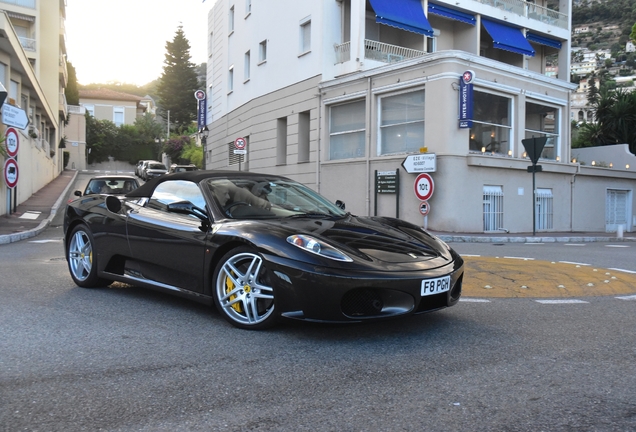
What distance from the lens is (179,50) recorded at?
3182 inches

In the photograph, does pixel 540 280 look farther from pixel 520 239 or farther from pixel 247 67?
pixel 247 67

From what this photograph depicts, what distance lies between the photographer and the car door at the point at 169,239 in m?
4.77

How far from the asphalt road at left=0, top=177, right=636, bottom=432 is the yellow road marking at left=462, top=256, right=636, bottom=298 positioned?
37.7 inches

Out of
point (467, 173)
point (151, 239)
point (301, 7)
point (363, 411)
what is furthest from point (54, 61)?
point (363, 411)

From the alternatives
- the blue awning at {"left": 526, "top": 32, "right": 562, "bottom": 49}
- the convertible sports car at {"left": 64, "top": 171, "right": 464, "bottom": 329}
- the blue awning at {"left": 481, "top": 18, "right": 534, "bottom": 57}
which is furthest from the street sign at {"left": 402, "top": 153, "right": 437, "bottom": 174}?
the blue awning at {"left": 526, "top": 32, "right": 562, "bottom": 49}

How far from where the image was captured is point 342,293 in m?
3.89

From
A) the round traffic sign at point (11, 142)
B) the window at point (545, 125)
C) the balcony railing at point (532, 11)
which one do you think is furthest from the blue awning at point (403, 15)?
the round traffic sign at point (11, 142)

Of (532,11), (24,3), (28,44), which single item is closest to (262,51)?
(532,11)

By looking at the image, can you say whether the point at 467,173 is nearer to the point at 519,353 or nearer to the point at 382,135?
the point at 382,135

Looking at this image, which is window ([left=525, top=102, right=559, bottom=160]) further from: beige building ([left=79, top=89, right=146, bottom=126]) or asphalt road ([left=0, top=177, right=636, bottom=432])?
beige building ([left=79, top=89, right=146, bottom=126])

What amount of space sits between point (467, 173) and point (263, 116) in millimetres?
12488

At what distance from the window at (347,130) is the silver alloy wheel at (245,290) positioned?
16.5 meters

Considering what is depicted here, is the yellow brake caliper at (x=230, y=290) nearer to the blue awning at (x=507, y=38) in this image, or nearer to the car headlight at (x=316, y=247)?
the car headlight at (x=316, y=247)

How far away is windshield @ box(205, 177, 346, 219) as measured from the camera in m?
4.88
